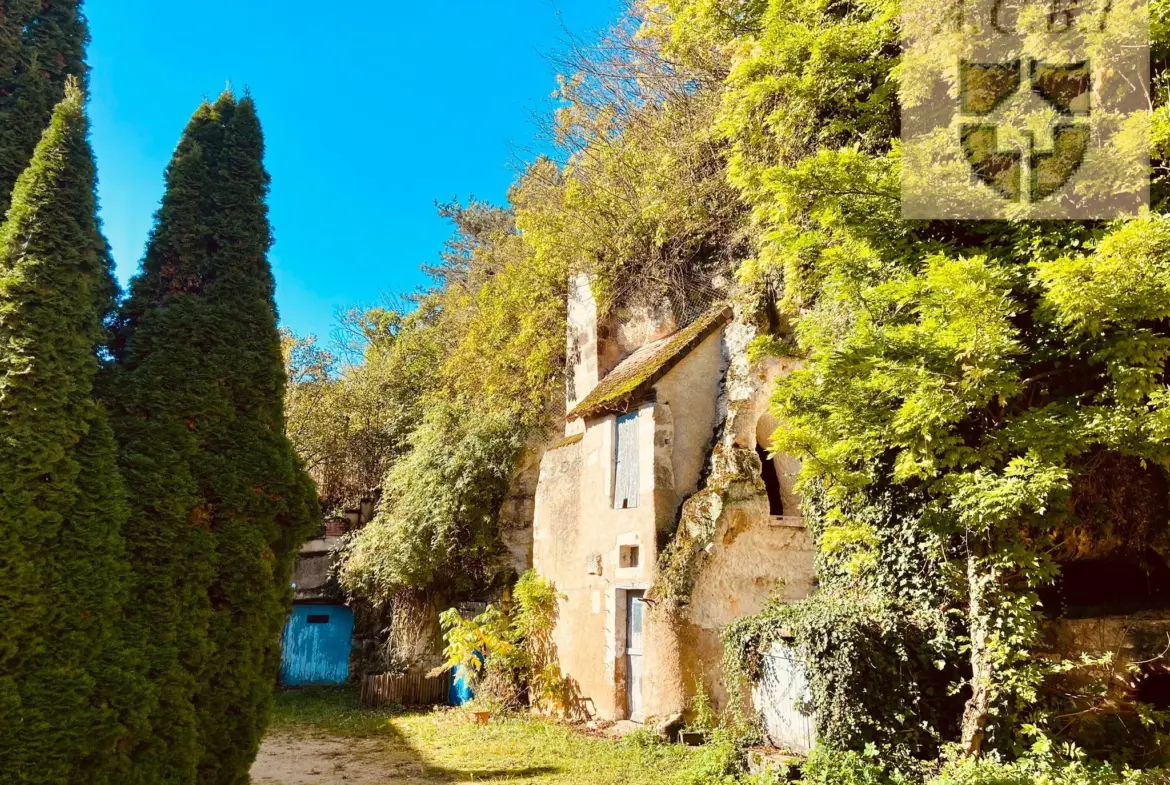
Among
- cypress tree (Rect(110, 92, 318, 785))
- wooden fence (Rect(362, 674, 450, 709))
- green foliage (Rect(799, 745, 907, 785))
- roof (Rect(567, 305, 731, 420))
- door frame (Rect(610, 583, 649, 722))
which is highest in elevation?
roof (Rect(567, 305, 731, 420))

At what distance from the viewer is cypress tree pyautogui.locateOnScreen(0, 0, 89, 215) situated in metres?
7.30

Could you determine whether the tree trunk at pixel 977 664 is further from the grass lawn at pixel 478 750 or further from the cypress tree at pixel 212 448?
the cypress tree at pixel 212 448

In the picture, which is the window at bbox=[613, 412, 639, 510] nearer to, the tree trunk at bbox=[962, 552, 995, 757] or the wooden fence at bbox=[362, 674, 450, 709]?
the tree trunk at bbox=[962, 552, 995, 757]

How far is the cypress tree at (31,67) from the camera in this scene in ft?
24.0

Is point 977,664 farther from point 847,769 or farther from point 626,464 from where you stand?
point 626,464

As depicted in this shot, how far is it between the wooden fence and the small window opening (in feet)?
26.7

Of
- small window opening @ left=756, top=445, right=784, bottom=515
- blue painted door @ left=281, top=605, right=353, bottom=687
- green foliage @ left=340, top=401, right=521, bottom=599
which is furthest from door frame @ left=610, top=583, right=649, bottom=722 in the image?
blue painted door @ left=281, top=605, right=353, bottom=687

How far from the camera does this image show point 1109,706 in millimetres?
6770

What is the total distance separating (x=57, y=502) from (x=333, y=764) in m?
5.90

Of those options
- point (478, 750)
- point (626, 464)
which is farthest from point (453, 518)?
point (478, 750)

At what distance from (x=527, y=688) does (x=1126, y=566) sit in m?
9.40

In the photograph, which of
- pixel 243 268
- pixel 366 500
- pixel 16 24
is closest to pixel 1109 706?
pixel 243 268

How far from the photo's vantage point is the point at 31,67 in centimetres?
769

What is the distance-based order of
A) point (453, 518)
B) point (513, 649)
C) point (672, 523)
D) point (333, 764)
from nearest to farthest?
point (333, 764), point (672, 523), point (513, 649), point (453, 518)
